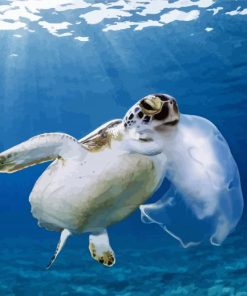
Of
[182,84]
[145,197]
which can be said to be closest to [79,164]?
[145,197]

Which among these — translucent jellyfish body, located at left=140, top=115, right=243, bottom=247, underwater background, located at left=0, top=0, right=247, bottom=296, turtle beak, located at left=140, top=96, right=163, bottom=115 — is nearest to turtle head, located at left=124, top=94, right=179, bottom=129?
turtle beak, located at left=140, top=96, right=163, bottom=115

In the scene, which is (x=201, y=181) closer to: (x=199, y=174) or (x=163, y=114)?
(x=199, y=174)

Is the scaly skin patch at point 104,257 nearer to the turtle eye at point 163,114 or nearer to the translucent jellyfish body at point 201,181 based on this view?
the translucent jellyfish body at point 201,181

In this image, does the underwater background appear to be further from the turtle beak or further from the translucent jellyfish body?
the turtle beak

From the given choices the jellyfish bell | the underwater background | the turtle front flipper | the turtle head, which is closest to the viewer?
the turtle head

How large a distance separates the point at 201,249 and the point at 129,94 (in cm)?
1422

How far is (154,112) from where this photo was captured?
8.95 feet

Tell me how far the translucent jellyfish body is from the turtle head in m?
0.15

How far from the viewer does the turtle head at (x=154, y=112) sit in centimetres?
267

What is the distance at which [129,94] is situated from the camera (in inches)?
1029

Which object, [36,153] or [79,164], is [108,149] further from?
[36,153]

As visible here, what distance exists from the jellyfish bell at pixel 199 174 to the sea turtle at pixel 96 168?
0.28 ft

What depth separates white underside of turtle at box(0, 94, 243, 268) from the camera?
2.94 meters

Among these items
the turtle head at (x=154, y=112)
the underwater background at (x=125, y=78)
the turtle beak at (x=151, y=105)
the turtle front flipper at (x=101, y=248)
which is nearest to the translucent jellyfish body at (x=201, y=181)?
the turtle head at (x=154, y=112)
